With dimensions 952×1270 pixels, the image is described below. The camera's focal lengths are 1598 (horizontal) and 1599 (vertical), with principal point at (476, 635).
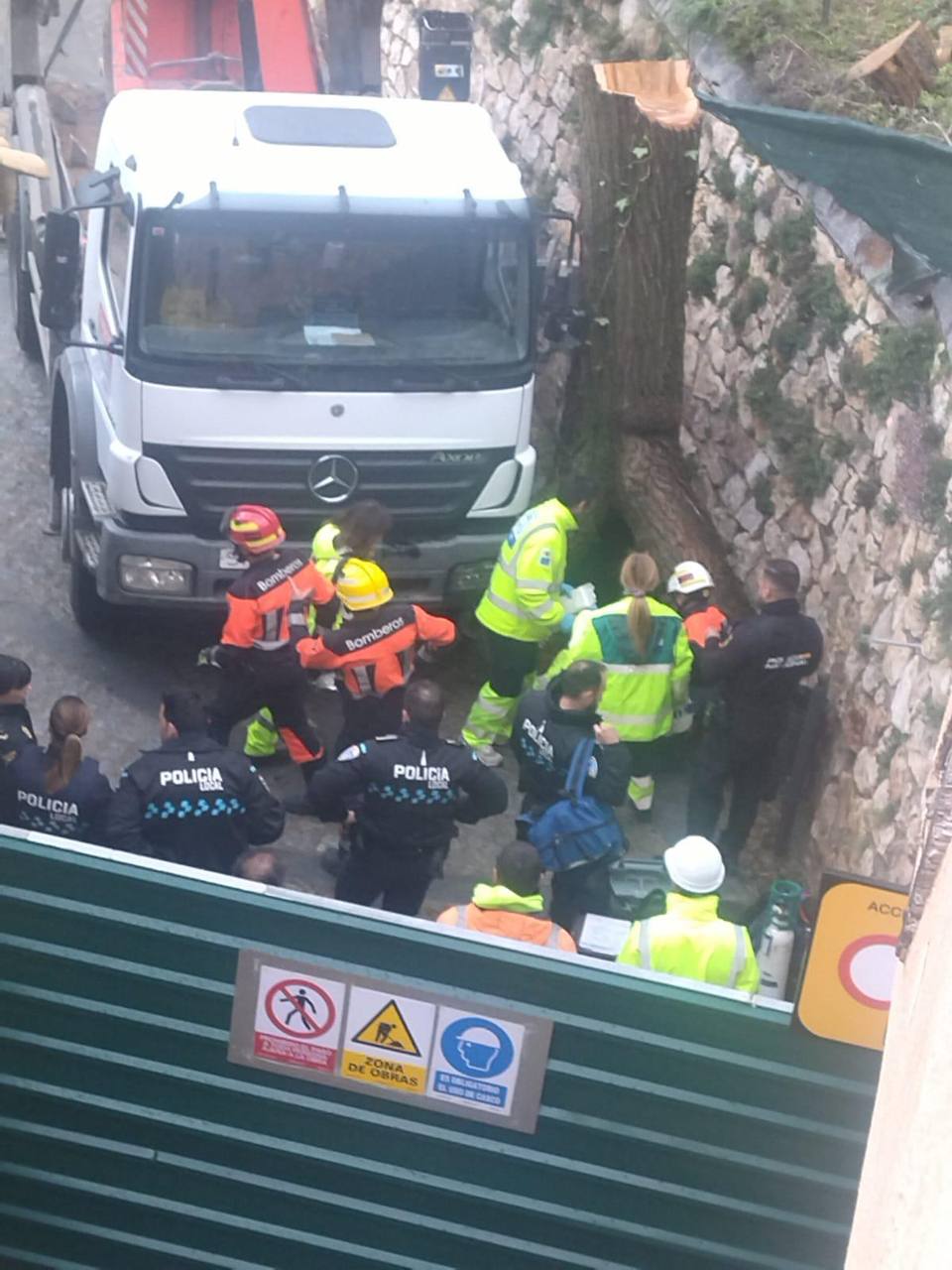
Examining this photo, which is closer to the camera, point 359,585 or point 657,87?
point 359,585

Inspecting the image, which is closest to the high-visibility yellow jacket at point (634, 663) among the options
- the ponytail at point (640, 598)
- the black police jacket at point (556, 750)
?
the ponytail at point (640, 598)

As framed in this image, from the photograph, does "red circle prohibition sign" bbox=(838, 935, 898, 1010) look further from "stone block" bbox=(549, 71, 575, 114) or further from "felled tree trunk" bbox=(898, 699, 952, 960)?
"stone block" bbox=(549, 71, 575, 114)

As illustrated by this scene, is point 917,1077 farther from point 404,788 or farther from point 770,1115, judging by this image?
point 404,788

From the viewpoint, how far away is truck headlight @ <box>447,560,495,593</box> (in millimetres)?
7621

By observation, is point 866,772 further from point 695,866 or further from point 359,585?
point 359,585

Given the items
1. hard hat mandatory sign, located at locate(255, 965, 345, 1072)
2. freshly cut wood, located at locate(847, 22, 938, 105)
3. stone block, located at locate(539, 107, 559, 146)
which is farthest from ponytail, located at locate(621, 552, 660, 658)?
stone block, located at locate(539, 107, 559, 146)

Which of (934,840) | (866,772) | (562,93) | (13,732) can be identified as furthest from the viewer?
(562,93)

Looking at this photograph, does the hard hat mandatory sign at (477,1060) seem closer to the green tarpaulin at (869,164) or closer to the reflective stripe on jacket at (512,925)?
the reflective stripe on jacket at (512,925)

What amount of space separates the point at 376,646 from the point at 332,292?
1681mm

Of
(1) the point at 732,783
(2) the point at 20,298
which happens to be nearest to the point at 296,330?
(1) the point at 732,783

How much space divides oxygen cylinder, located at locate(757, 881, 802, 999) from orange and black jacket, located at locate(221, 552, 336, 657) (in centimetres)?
265

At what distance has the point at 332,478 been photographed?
23.9 ft

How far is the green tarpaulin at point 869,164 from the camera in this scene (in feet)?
16.1

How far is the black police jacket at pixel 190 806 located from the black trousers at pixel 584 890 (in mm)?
1153
